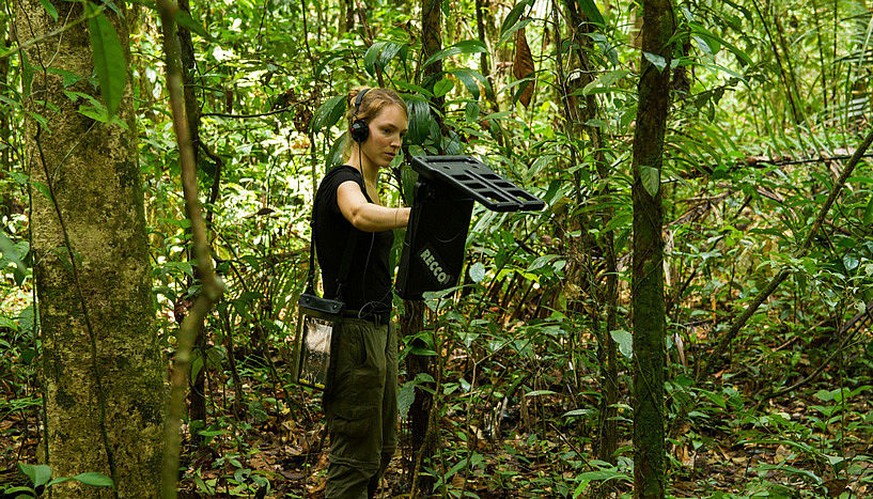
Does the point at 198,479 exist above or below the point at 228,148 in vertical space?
below

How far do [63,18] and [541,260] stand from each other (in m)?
1.84

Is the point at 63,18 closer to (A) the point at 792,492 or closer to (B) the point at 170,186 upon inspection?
(B) the point at 170,186

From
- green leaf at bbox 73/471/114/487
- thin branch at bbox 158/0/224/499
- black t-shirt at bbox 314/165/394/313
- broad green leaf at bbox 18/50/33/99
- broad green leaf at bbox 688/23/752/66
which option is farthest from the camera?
black t-shirt at bbox 314/165/394/313

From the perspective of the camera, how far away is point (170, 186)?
466cm

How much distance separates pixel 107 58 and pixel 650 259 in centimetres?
153

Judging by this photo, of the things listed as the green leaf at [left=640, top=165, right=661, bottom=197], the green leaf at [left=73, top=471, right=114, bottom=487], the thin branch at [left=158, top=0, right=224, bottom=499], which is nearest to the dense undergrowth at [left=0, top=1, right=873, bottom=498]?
the green leaf at [left=640, top=165, right=661, bottom=197]

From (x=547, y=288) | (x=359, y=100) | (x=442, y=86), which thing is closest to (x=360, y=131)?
(x=359, y=100)

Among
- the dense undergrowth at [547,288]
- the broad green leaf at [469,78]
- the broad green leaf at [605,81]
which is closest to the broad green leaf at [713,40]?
the dense undergrowth at [547,288]

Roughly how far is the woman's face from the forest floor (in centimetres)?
115

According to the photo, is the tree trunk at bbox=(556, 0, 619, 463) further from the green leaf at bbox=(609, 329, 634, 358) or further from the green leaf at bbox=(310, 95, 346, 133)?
the green leaf at bbox=(310, 95, 346, 133)

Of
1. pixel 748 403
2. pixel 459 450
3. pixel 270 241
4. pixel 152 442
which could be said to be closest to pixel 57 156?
pixel 152 442

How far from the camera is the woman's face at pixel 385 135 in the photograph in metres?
2.94

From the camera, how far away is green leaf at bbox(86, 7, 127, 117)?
38.4 inches

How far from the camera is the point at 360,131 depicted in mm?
2934
